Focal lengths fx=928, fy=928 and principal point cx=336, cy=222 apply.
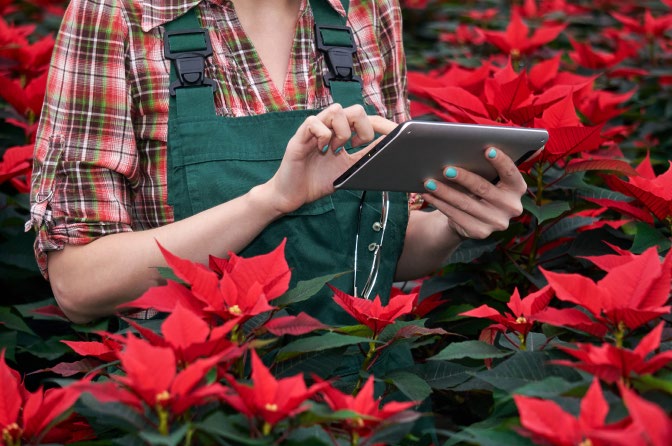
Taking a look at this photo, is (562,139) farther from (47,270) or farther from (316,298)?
(47,270)

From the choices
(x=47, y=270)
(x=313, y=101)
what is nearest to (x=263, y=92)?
(x=313, y=101)

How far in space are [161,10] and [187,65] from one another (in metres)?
0.10

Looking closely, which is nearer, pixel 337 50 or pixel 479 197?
pixel 479 197

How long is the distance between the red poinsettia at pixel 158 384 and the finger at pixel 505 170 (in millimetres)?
644

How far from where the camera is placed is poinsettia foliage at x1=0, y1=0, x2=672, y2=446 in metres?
0.93

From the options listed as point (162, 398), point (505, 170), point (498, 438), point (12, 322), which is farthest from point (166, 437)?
point (12, 322)

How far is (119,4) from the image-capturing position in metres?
1.54

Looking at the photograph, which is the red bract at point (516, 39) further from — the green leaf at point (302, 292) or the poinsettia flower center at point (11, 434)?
the poinsettia flower center at point (11, 434)

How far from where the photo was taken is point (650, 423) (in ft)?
2.61

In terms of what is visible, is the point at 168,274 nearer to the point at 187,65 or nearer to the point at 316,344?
the point at 316,344

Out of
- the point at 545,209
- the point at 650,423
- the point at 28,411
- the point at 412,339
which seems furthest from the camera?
the point at 545,209

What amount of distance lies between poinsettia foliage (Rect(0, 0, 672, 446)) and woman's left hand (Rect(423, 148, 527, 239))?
0.46 ft

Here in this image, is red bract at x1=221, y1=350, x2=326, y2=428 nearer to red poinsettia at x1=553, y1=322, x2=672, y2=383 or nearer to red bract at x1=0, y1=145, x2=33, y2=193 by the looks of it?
red poinsettia at x1=553, y1=322, x2=672, y2=383

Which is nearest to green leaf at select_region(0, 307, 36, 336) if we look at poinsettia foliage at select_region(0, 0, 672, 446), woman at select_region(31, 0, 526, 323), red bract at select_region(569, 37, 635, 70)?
poinsettia foliage at select_region(0, 0, 672, 446)
